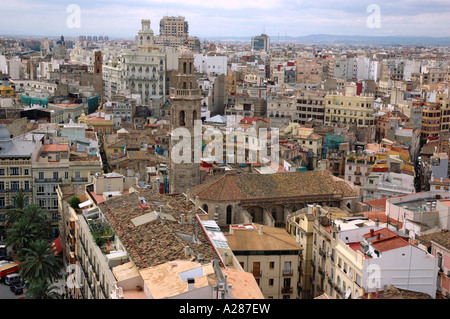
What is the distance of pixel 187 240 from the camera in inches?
448

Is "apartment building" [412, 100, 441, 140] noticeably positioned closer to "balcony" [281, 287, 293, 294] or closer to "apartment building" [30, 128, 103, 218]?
"apartment building" [30, 128, 103, 218]

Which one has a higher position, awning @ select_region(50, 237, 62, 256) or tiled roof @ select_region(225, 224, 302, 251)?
tiled roof @ select_region(225, 224, 302, 251)

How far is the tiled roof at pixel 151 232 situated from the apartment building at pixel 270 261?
163 cm

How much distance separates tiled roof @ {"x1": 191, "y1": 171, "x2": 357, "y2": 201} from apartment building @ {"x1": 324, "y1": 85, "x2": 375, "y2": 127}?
56.4 ft

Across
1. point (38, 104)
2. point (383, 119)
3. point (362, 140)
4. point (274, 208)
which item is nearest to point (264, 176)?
point (274, 208)

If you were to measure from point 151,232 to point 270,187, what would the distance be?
24.4 ft

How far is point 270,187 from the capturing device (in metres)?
18.2

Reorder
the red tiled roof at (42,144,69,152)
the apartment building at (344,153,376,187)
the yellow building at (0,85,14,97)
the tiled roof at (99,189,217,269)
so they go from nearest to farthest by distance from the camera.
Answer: the tiled roof at (99,189,217,269) < the red tiled roof at (42,144,69,152) < the apartment building at (344,153,376,187) < the yellow building at (0,85,14,97)

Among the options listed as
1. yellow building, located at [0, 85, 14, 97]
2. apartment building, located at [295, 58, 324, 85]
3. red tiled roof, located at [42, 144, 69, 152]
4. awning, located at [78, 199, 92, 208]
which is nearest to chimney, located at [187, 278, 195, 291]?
awning, located at [78, 199, 92, 208]

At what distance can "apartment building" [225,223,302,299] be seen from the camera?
13.9 m

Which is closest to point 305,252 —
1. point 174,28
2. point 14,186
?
point 14,186

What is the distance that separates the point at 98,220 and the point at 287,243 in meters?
4.60

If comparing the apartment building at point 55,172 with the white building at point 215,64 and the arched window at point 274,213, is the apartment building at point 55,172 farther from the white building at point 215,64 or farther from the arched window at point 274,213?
the white building at point 215,64

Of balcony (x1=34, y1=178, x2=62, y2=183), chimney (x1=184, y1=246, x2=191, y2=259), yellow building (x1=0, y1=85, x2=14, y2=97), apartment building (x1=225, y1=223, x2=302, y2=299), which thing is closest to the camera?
chimney (x1=184, y1=246, x2=191, y2=259)
